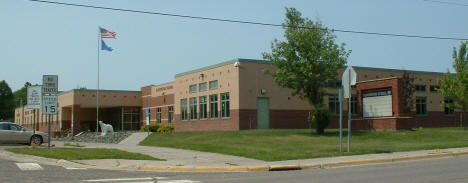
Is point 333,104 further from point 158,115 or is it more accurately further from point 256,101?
point 158,115

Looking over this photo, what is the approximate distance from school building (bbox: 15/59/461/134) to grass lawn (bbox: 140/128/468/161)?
3.34 meters

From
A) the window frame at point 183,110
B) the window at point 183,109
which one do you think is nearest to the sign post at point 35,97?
the window frame at point 183,110

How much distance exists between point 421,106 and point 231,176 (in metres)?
36.6

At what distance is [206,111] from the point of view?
42.4 metres

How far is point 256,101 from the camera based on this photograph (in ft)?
126

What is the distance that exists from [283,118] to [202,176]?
26360mm

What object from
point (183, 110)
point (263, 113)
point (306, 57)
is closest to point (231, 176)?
point (306, 57)

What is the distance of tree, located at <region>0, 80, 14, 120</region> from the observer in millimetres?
109631

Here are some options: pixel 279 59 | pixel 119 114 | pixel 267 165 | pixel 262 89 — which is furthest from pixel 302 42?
pixel 119 114

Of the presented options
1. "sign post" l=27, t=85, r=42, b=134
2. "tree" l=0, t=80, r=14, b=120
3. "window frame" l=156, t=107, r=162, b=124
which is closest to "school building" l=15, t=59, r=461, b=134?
"window frame" l=156, t=107, r=162, b=124

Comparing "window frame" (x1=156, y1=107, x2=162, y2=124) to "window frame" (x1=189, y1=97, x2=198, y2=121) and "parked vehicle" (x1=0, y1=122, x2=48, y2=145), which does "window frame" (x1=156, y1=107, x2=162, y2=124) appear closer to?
"window frame" (x1=189, y1=97, x2=198, y2=121)

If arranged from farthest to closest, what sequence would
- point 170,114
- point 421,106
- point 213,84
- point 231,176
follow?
point 170,114 → point 421,106 → point 213,84 → point 231,176

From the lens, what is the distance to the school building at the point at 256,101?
35.2 m

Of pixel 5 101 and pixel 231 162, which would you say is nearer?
pixel 231 162
